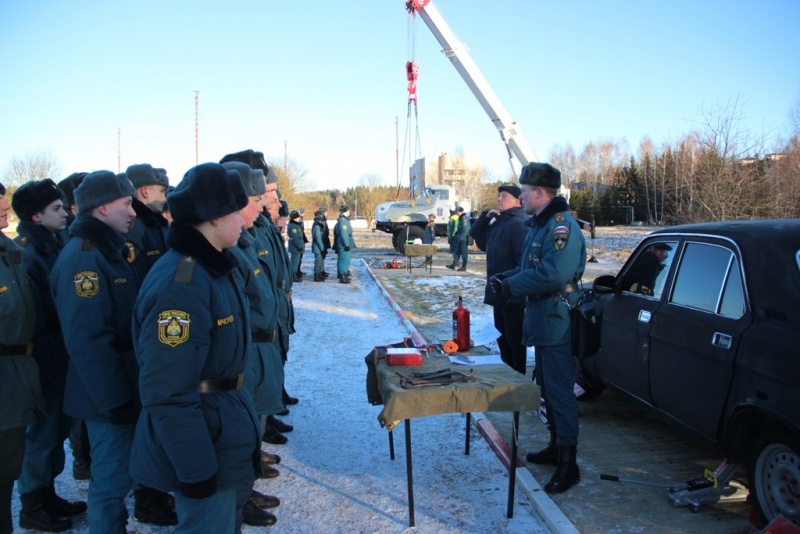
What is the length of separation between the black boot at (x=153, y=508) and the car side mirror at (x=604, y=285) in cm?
358

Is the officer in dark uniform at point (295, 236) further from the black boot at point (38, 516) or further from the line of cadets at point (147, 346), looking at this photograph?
the black boot at point (38, 516)

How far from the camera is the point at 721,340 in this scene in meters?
3.44

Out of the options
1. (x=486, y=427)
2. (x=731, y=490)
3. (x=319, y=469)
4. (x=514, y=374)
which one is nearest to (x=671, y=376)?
(x=731, y=490)

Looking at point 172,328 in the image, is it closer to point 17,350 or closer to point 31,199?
point 17,350

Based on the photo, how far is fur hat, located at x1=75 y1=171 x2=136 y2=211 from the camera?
314 centimetres

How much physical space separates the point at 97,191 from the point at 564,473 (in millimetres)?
3279

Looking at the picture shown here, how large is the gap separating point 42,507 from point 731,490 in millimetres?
4124

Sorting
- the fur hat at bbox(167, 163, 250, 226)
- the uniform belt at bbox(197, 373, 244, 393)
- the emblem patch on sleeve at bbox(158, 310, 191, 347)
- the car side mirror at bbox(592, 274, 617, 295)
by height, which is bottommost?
the uniform belt at bbox(197, 373, 244, 393)

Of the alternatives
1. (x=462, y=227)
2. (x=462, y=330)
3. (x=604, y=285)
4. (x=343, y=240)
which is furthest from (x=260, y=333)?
(x=462, y=227)

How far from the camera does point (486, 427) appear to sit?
4.79 meters

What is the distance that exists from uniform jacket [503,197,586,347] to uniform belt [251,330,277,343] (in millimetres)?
1602

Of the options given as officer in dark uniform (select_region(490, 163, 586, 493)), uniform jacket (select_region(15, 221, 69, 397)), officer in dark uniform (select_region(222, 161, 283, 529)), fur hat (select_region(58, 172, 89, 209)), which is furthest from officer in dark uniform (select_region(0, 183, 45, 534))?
officer in dark uniform (select_region(490, 163, 586, 493))

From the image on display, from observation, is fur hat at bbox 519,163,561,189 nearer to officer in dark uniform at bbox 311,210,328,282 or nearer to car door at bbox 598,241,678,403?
car door at bbox 598,241,678,403

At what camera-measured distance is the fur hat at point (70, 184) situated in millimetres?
5176
